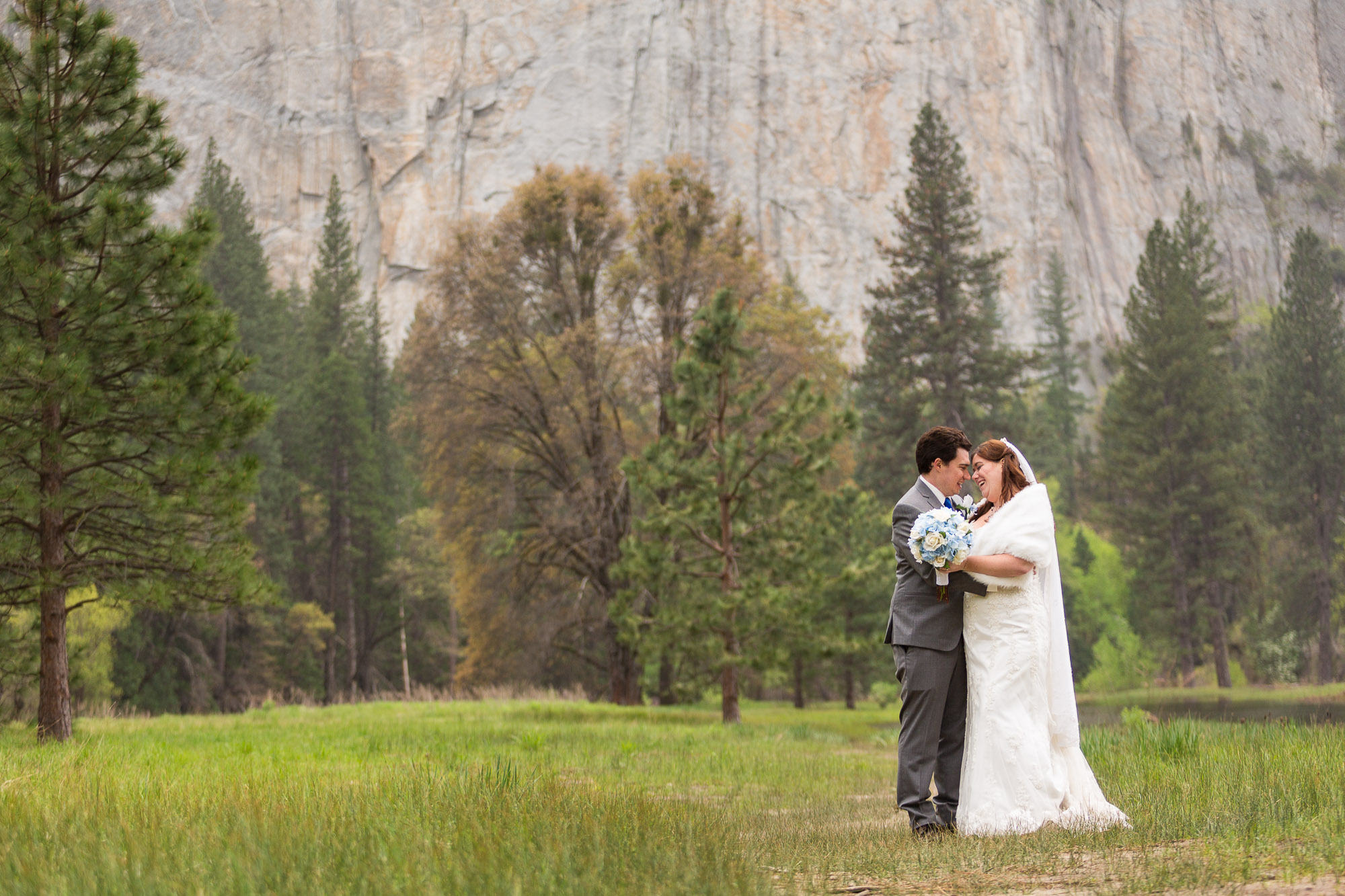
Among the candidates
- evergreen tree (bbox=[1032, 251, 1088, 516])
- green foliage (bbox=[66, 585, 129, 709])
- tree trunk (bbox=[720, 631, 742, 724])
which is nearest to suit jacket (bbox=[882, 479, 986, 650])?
tree trunk (bbox=[720, 631, 742, 724])

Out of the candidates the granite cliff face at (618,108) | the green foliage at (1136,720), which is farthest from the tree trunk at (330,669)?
the granite cliff face at (618,108)

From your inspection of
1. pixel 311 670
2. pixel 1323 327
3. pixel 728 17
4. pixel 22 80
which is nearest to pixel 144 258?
pixel 22 80

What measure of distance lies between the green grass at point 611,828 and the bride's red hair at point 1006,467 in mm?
1827

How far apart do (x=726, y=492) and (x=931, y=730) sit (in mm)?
11043

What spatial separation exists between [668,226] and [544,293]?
3.65m

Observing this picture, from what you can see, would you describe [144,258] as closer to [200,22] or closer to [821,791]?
[821,791]

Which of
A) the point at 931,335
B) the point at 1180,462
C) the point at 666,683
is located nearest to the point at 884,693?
the point at 666,683

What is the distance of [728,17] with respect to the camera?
8906cm

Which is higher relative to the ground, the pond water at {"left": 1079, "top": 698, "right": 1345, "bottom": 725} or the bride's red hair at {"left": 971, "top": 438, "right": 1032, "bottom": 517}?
the bride's red hair at {"left": 971, "top": 438, "right": 1032, "bottom": 517}

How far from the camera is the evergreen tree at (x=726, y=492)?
16312 millimetres

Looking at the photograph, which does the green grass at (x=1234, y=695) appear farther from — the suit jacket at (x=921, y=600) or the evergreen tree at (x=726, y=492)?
the suit jacket at (x=921, y=600)

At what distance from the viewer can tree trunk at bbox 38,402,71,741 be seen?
10953 millimetres

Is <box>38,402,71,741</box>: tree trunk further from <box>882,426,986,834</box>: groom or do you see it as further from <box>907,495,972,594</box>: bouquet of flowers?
<box>907,495,972,594</box>: bouquet of flowers

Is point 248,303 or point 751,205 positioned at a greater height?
point 751,205
